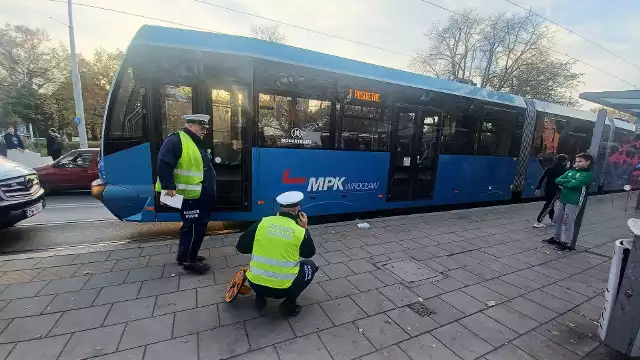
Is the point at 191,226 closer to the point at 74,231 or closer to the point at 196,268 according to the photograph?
the point at 196,268

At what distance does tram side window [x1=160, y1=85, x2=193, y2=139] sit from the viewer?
15.2 ft

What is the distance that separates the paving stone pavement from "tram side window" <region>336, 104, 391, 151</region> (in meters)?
2.08

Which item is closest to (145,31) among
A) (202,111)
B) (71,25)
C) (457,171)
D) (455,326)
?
(202,111)

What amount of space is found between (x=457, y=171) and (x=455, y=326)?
5.54 meters

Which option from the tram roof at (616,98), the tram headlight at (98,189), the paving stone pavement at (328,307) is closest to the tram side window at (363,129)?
the paving stone pavement at (328,307)

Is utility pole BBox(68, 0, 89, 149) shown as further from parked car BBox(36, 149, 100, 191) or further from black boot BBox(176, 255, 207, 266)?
black boot BBox(176, 255, 207, 266)

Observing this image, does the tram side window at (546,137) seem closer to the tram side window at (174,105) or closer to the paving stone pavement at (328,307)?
the paving stone pavement at (328,307)

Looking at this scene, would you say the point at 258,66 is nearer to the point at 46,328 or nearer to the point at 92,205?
the point at 46,328

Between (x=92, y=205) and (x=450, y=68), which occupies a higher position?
(x=450, y=68)

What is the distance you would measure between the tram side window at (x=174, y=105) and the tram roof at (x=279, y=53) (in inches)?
25.5

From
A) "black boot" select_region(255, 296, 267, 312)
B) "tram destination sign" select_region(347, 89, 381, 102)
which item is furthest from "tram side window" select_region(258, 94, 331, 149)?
"black boot" select_region(255, 296, 267, 312)

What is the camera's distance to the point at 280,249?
8.71 feet

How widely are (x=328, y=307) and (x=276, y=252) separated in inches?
39.1

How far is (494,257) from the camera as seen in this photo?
4.80m
